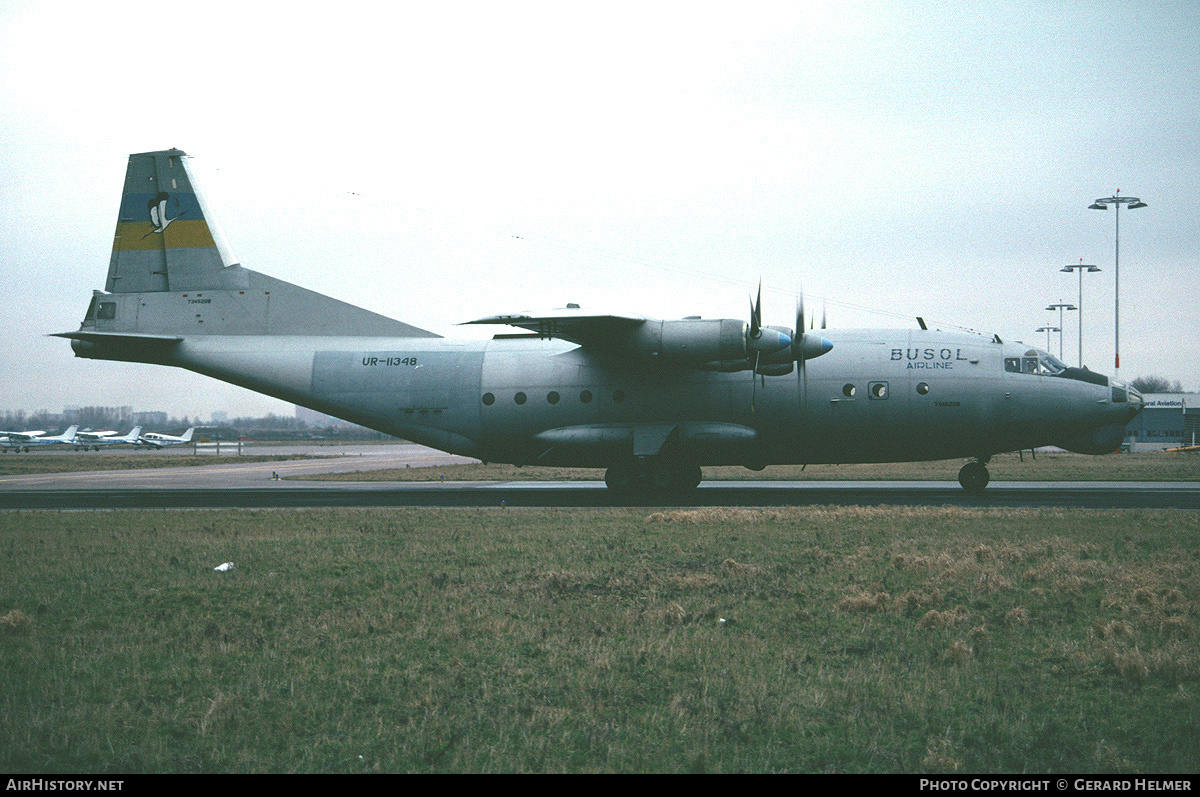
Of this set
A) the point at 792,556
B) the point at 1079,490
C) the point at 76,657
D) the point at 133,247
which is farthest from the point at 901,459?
the point at 133,247

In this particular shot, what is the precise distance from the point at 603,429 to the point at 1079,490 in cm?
1594

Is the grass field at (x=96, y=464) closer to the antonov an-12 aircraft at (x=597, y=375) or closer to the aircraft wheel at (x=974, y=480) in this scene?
the antonov an-12 aircraft at (x=597, y=375)

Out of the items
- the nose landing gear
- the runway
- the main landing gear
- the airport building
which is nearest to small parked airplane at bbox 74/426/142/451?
the runway

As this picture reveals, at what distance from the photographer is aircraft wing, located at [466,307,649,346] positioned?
2388cm

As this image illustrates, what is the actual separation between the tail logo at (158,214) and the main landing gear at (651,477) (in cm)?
1844

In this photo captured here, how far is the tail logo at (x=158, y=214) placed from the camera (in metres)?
29.8

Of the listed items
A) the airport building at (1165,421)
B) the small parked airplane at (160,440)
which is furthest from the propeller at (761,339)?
the small parked airplane at (160,440)

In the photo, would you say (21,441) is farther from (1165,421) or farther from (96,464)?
(1165,421)

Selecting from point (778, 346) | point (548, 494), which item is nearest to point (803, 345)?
point (778, 346)

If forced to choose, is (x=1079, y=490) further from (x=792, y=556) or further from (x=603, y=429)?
→ (x=792, y=556)

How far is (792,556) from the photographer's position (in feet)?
46.4

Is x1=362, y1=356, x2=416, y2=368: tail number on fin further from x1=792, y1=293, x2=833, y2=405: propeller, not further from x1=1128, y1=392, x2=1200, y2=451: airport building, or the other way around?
x1=1128, y1=392, x2=1200, y2=451: airport building

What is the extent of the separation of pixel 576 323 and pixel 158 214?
1674cm

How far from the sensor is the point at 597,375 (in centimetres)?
2639
